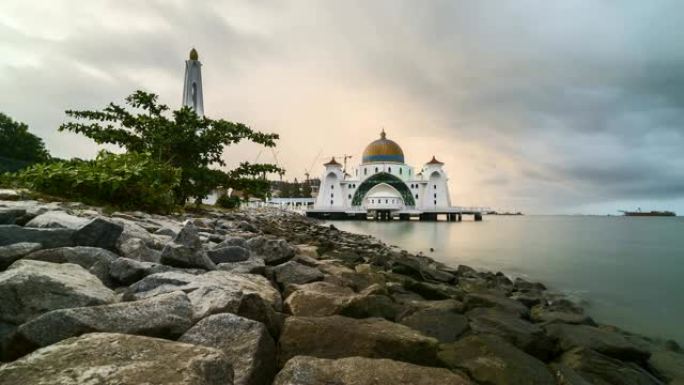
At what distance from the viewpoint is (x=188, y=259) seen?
12.7 feet

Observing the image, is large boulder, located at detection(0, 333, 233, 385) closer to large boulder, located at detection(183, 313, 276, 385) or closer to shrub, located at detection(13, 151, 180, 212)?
large boulder, located at detection(183, 313, 276, 385)

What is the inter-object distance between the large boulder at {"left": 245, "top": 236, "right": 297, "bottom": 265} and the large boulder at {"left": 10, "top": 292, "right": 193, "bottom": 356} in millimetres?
3352

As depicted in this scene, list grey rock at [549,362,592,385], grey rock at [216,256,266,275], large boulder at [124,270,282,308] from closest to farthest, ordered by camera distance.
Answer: large boulder at [124,270,282,308] → grey rock at [549,362,592,385] → grey rock at [216,256,266,275]

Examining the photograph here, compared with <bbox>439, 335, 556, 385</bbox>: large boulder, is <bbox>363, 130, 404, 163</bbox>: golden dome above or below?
above

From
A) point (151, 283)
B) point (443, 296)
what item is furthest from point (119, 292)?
point (443, 296)

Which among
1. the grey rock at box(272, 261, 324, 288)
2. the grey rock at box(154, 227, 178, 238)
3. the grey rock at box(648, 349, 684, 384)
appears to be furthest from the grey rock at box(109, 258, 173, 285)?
the grey rock at box(648, 349, 684, 384)

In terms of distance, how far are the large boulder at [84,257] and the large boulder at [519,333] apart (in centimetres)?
335

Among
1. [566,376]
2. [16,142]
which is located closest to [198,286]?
[566,376]

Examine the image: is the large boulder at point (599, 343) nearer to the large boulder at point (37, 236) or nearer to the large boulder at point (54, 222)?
the large boulder at point (37, 236)

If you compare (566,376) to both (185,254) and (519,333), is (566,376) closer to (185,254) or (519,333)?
Result: (519,333)

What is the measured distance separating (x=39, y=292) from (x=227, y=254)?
261 centimetres

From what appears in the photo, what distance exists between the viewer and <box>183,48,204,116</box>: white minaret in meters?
32.5

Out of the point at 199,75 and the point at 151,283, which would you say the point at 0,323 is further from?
the point at 199,75

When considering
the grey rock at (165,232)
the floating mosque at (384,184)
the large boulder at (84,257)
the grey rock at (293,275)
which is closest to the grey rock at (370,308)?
the grey rock at (293,275)
